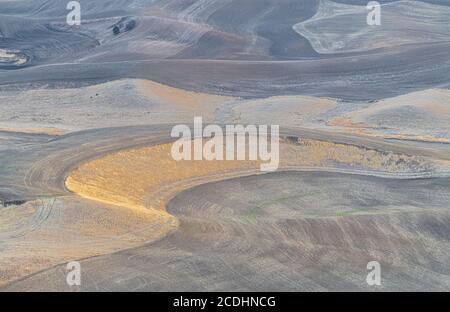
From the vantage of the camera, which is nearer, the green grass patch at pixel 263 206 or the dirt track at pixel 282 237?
the dirt track at pixel 282 237

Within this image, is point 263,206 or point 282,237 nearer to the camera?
point 282,237

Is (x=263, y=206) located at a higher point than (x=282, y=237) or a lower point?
higher

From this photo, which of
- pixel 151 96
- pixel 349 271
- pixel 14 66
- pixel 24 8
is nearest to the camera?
pixel 349 271

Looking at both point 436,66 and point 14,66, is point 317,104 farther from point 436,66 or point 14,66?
point 14,66

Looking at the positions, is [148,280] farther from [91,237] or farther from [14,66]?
[14,66]

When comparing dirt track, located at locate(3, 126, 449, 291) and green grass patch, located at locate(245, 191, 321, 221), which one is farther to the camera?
green grass patch, located at locate(245, 191, 321, 221)

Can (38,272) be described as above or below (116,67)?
below

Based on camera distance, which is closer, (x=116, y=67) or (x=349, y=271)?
(x=349, y=271)

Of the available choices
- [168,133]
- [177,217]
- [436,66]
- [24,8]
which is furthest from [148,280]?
[24,8]

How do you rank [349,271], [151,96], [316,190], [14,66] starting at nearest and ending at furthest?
[349,271] < [316,190] < [151,96] < [14,66]

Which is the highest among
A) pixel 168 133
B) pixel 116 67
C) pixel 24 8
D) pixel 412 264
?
pixel 24 8
